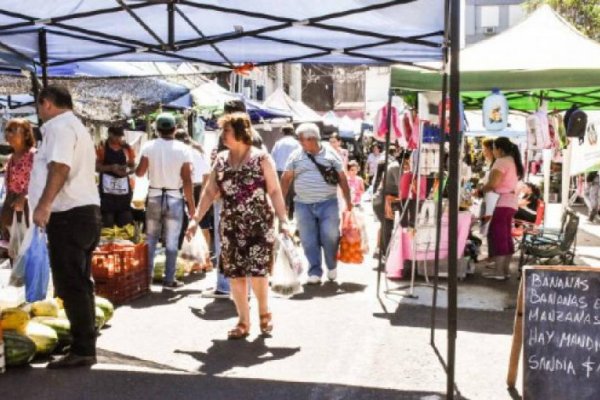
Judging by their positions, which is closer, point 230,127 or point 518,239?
point 230,127

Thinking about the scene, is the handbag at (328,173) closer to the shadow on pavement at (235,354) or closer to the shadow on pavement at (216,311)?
the shadow on pavement at (216,311)

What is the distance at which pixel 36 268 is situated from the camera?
6500 millimetres

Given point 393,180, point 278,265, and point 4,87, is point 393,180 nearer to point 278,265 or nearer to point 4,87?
point 278,265

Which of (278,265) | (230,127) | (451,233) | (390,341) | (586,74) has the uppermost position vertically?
(586,74)

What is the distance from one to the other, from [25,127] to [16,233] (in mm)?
1113

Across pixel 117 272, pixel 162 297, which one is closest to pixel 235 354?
pixel 117 272

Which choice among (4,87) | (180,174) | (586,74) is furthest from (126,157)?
(586,74)

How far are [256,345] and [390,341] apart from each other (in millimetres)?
1154

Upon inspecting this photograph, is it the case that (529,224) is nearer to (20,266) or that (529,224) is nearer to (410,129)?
(410,129)

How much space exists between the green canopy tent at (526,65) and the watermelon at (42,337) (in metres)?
4.13

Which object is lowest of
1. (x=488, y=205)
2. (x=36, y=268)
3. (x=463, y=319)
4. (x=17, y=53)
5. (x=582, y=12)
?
(x=463, y=319)

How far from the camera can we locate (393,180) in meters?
10.4

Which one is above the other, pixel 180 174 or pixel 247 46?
pixel 247 46

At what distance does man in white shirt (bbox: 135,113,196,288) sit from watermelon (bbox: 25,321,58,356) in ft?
8.50
